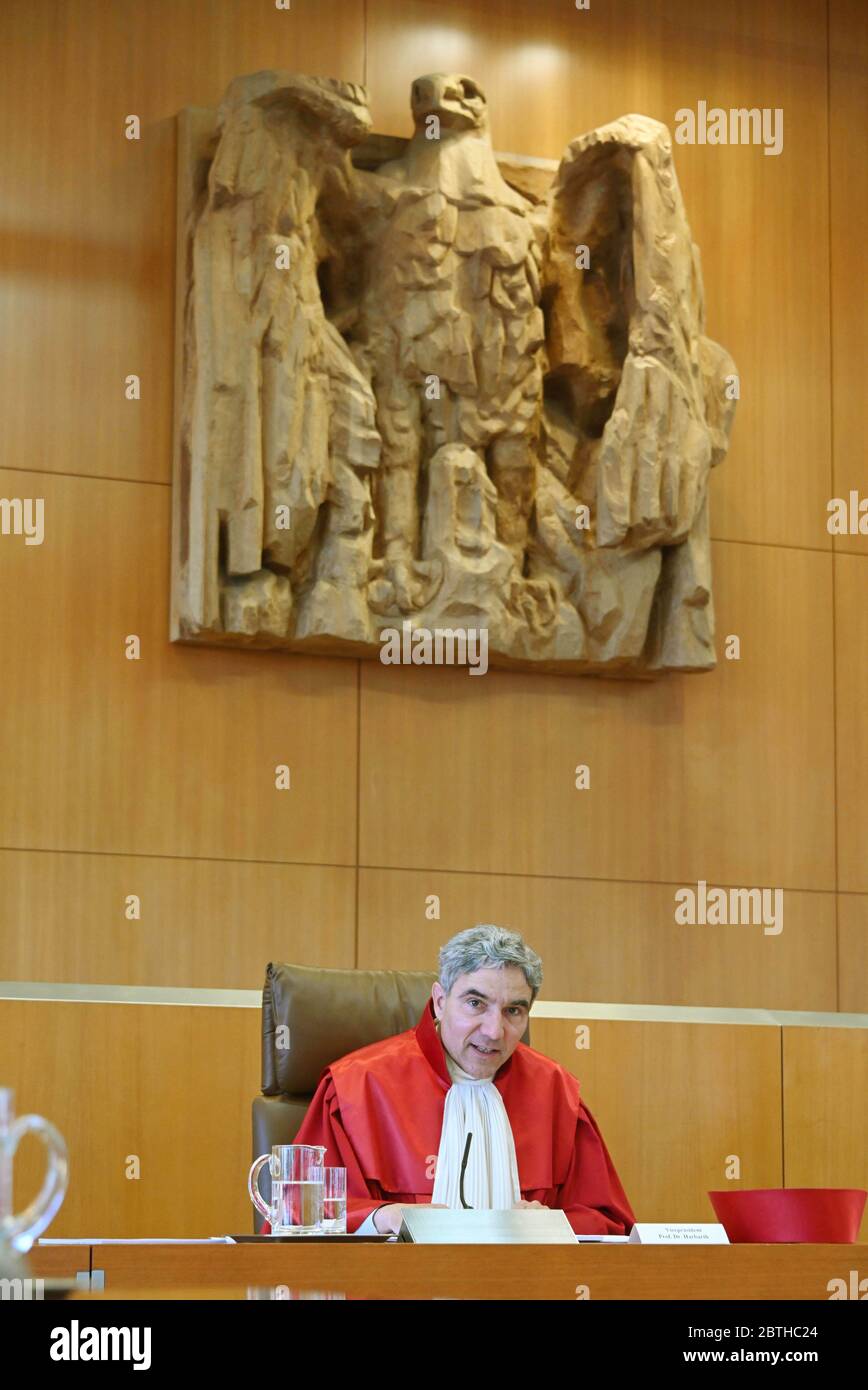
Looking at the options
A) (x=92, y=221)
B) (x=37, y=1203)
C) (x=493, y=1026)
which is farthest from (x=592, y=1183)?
(x=92, y=221)

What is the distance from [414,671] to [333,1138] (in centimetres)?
189

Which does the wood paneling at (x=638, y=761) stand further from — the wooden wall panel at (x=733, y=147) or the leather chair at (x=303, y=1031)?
the leather chair at (x=303, y=1031)

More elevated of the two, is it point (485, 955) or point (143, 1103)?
point (485, 955)

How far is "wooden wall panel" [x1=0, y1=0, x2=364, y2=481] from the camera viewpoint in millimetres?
4891

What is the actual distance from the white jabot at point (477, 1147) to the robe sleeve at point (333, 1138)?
12 centimetres

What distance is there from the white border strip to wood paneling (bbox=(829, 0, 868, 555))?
1.42 meters

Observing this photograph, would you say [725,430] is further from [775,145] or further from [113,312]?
[113,312]

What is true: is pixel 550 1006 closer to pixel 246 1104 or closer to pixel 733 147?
pixel 246 1104

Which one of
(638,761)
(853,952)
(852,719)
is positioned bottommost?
(853,952)

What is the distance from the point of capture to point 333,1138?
11.2 feet

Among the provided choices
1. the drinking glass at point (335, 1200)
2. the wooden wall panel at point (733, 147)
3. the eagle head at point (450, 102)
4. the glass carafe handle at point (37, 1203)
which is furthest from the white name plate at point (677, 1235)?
the eagle head at point (450, 102)

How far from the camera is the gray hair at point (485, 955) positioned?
344 cm

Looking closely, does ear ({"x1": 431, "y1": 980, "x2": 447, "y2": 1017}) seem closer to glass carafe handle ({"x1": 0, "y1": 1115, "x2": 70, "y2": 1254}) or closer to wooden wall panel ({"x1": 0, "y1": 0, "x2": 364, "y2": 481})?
wooden wall panel ({"x1": 0, "y1": 0, "x2": 364, "y2": 481})

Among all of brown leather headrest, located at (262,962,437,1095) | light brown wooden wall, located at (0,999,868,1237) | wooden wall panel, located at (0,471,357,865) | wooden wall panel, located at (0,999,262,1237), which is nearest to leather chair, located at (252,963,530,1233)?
brown leather headrest, located at (262,962,437,1095)
